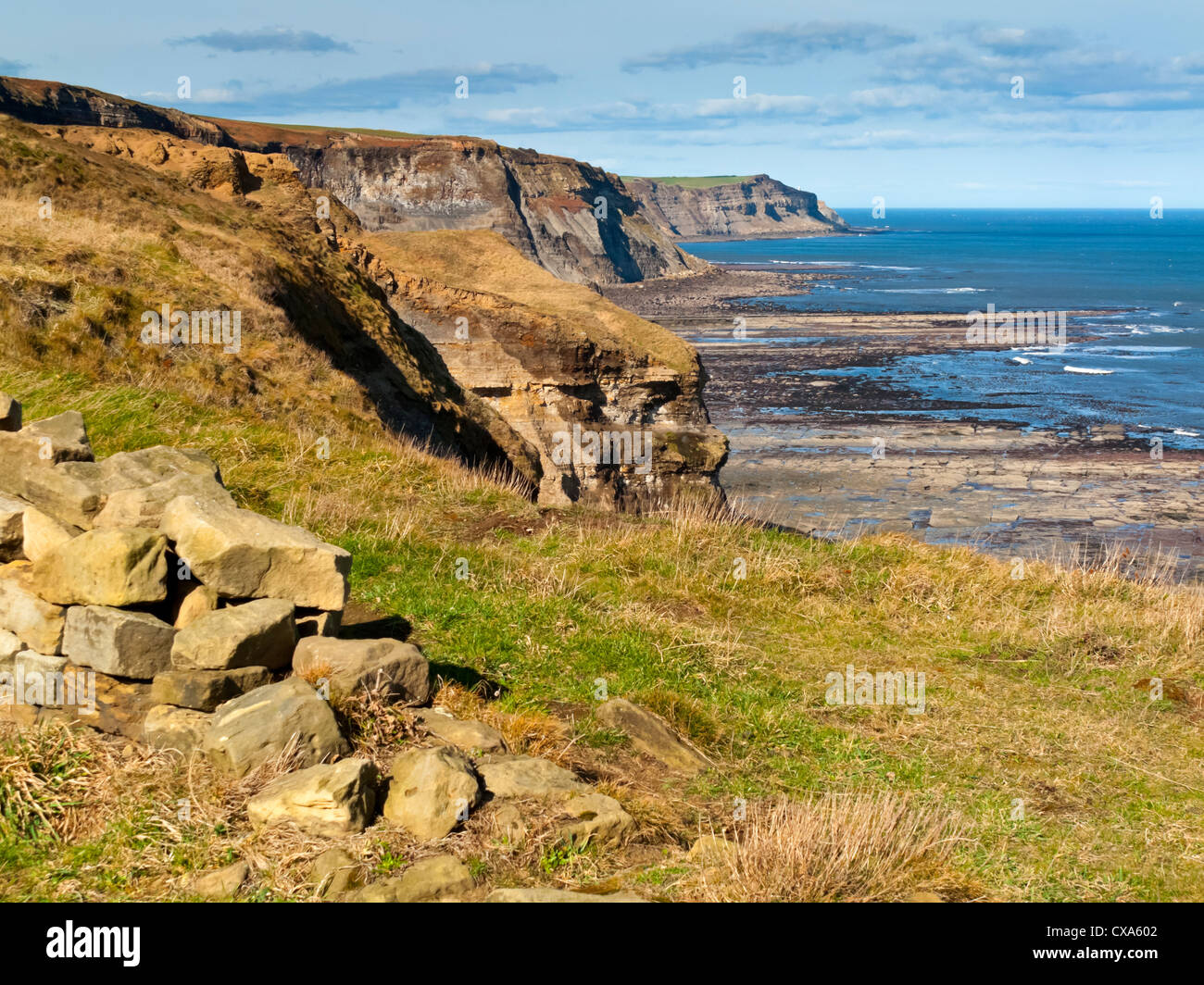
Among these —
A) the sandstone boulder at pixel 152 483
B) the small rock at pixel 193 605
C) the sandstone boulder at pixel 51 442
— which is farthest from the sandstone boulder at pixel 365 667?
the sandstone boulder at pixel 51 442

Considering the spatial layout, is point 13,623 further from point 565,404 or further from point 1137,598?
point 565,404

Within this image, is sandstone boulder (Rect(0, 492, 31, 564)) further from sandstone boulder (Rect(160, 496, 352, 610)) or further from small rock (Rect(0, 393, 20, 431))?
small rock (Rect(0, 393, 20, 431))

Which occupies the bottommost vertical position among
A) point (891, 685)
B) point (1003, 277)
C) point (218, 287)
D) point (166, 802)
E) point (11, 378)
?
point (891, 685)

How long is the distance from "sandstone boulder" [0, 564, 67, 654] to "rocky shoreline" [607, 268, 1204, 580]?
1504 cm

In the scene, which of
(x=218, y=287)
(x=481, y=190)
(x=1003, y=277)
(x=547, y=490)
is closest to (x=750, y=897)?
(x=218, y=287)

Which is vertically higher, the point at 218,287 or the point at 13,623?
the point at 218,287

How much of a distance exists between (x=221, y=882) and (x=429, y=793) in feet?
3.50

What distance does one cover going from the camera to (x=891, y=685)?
9.31 m

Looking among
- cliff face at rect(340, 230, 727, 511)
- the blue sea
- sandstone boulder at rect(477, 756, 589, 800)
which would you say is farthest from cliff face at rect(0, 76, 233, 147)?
sandstone boulder at rect(477, 756, 589, 800)

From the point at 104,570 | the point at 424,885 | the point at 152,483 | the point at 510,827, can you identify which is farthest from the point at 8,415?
the point at 424,885

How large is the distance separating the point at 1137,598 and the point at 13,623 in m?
12.0

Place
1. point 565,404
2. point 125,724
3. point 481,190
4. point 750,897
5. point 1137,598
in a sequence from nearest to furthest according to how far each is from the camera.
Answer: point 750,897 < point 125,724 < point 1137,598 < point 565,404 < point 481,190

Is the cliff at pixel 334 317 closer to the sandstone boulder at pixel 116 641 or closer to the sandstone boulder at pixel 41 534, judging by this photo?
the sandstone boulder at pixel 41 534

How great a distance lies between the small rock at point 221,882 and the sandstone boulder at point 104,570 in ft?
6.34
